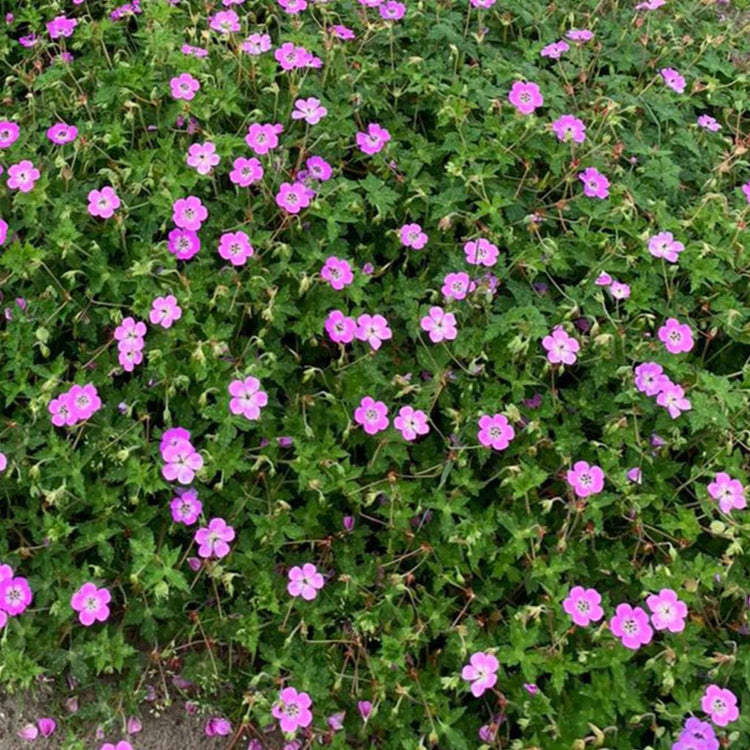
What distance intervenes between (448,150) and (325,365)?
977mm

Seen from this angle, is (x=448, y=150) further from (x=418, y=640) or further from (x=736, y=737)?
(x=736, y=737)

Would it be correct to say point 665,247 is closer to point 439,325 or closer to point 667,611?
point 439,325

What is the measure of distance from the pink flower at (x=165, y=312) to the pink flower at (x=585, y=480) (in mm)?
1349

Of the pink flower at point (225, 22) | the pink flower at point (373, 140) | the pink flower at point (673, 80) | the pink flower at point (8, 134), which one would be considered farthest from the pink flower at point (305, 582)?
the pink flower at point (673, 80)

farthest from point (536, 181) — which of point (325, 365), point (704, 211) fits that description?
point (325, 365)

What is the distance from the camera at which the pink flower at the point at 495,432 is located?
2855 millimetres

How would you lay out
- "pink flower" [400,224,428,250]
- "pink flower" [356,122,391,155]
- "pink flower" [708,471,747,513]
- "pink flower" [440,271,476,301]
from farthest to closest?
"pink flower" [356,122,391,155]
"pink flower" [400,224,428,250]
"pink flower" [440,271,476,301]
"pink flower" [708,471,747,513]

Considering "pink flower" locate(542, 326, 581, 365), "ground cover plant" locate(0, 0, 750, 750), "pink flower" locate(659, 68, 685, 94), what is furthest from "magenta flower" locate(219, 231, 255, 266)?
"pink flower" locate(659, 68, 685, 94)

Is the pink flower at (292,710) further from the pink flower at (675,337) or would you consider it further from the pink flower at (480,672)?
the pink flower at (675,337)

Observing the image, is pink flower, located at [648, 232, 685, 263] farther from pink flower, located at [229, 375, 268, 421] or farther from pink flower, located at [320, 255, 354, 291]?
pink flower, located at [229, 375, 268, 421]

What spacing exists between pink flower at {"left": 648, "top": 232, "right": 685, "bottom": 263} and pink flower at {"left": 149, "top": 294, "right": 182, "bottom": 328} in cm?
171

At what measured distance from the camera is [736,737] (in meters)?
2.48

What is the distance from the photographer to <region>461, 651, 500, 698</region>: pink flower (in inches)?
100

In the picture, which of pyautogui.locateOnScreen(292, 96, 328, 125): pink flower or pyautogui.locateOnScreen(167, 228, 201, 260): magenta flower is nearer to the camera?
pyautogui.locateOnScreen(167, 228, 201, 260): magenta flower
